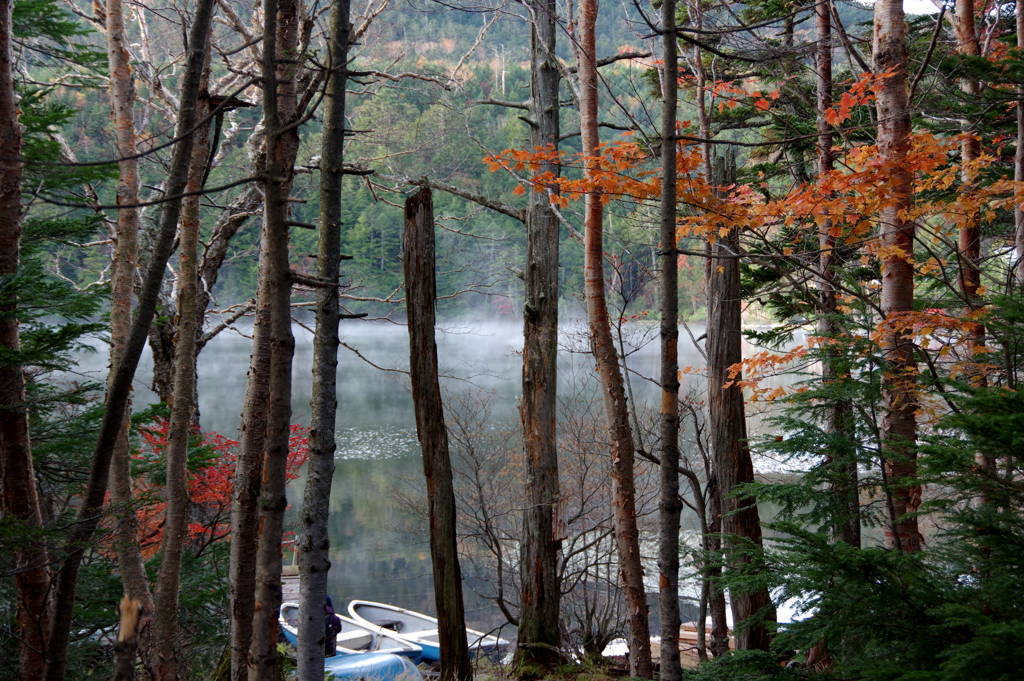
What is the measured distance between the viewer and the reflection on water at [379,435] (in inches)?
585

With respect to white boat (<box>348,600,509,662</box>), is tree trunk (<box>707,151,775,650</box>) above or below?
above

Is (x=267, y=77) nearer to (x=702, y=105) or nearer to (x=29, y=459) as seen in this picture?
(x=29, y=459)

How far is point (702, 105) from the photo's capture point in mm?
6113

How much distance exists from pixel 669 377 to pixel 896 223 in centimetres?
183

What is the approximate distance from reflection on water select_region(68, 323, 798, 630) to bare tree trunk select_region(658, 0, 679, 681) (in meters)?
5.89

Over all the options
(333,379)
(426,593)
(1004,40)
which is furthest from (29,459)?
(426,593)

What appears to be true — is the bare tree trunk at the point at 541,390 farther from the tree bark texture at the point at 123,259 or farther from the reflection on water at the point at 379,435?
the reflection on water at the point at 379,435

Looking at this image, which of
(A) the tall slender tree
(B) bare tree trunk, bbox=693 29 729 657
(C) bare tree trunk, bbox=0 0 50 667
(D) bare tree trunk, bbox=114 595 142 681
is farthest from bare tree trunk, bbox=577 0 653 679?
(C) bare tree trunk, bbox=0 0 50 667

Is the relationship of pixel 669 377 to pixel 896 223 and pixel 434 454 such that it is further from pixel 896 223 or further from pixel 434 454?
pixel 896 223

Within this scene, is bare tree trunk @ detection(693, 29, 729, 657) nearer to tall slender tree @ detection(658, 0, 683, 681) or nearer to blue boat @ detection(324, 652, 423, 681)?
tall slender tree @ detection(658, 0, 683, 681)

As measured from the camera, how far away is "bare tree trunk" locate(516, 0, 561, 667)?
18.2 ft

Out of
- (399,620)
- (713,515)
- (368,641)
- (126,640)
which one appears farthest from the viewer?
(399,620)

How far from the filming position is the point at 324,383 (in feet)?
9.71

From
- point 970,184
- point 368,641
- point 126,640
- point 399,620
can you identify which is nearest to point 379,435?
point 399,620
